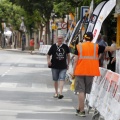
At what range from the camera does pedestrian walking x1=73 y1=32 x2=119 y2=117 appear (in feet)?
38.2

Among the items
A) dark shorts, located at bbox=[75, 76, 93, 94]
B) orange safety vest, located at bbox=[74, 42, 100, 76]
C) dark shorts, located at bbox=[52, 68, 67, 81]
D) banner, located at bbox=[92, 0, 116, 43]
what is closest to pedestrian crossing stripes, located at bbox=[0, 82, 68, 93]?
dark shorts, located at bbox=[52, 68, 67, 81]

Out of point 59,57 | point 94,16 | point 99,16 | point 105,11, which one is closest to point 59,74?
point 59,57

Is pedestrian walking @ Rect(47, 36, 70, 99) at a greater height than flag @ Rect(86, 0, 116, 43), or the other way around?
flag @ Rect(86, 0, 116, 43)

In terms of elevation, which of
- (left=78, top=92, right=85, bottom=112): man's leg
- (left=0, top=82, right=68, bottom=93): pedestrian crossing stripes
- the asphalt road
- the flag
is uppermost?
the flag

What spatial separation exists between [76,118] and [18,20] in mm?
65152

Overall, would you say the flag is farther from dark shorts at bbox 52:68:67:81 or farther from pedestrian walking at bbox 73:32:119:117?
pedestrian walking at bbox 73:32:119:117

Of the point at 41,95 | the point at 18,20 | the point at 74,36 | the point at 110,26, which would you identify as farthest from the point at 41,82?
the point at 18,20

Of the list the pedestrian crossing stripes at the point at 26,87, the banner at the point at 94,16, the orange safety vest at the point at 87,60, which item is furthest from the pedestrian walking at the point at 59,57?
the orange safety vest at the point at 87,60

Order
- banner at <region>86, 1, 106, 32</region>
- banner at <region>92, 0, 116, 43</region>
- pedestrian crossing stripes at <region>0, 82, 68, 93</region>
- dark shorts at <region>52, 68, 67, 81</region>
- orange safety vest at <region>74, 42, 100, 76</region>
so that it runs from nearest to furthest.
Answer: orange safety vest at <region>74, 42, 100, 76</region>, banner at <region>92, 0, 116, 43</region>, banner at <region>86, 1, 106, 32</region>, dark shorts at <region>52, 68, 67, 81</region>, pedestrian crossing stripes at <region>0, 82, 68, 93</region>

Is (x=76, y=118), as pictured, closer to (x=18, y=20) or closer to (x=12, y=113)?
(x=12, y=113)

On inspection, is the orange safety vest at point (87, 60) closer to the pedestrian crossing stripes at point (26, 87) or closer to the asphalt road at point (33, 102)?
the asphalt road at point (33, 102)

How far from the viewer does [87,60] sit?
38.3ft

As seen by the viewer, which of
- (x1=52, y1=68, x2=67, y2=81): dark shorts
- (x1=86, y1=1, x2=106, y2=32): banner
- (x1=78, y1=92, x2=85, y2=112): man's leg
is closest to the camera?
(x1=78, y1=92, x2=85, y2=112): man's leg

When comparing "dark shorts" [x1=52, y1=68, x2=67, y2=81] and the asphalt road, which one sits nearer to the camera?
the asphalt road
